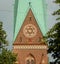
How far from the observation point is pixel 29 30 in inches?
2606

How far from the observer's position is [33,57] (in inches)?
2532

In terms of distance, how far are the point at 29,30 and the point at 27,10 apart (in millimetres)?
3102

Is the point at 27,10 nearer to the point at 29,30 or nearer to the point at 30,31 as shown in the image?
the point at 29,30

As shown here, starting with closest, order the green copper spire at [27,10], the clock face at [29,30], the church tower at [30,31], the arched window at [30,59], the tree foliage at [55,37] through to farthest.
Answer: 1. the tree foliage at [55,37]
2. the church tower at [30,31]
3. the arched window at [30,59]
4. the clock face at [29,30]
5. the green copper spire at [27,10]

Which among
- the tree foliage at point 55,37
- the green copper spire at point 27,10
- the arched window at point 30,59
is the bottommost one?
the arched window at point 30,59

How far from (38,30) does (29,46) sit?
134 inches

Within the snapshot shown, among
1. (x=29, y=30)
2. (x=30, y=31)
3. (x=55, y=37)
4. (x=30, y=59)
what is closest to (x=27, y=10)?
(x=29, y=30)

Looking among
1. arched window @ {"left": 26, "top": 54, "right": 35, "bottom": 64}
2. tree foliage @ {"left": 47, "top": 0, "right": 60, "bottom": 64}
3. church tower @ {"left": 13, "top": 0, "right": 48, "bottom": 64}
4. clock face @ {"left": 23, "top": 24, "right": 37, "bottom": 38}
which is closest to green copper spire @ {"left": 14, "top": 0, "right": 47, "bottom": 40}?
church tower @ {"left": 13, "top": 0, "right": 48, "bottom": 64}

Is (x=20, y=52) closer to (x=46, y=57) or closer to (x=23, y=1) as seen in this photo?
(x=46, y=57)

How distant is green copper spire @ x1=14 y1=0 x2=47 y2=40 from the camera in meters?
66.5

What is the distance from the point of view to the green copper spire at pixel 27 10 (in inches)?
2618

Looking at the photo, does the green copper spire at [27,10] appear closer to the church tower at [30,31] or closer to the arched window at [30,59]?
the church tower at [30,31]

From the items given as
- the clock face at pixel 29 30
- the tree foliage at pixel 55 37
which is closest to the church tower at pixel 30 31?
the clock face at pixel 29 30

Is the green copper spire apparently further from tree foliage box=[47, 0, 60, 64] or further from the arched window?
tree foliage box=[47, 0, 60, 64]
